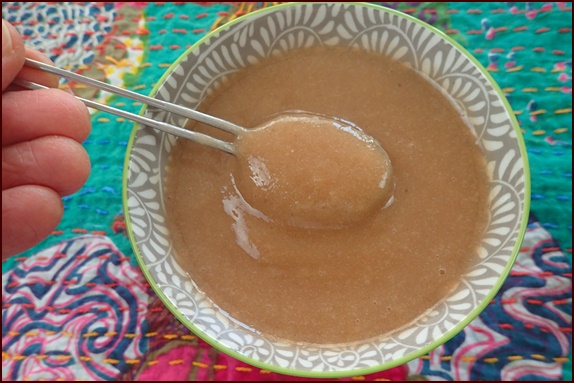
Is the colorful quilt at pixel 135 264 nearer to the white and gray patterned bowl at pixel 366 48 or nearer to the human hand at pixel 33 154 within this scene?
the white and gray patterned bowl at pixel 366 48

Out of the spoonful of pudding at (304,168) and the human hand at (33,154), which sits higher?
the spoonful of pudding at (304,168)

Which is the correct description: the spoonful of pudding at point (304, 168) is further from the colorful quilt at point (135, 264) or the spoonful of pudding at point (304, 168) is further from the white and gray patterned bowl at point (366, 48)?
the colorful quilt at point (135, 264)

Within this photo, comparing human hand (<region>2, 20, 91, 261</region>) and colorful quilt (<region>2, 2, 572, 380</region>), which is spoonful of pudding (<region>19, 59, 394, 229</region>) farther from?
colorful quilt (<region>2, 2, 572, 380</region>)

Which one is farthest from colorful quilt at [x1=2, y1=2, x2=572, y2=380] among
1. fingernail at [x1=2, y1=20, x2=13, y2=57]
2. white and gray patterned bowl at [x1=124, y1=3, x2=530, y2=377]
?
fingernail at [x1=2, y1=20, x2=13, y2=57]

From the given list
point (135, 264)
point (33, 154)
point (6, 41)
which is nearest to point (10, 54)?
point (6, 41)

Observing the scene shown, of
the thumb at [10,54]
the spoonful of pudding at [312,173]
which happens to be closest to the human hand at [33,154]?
the thumb at [10,54]

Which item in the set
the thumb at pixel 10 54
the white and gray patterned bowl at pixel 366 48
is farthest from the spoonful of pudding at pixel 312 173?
the thumb at pixel 10 54

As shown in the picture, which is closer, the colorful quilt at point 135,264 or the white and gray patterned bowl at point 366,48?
the white and gray patterned bowl at point 366,48
